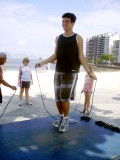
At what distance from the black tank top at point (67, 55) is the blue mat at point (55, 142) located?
1181 mm

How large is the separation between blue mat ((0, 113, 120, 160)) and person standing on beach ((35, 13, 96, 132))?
0.39 meters

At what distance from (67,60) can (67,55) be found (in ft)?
0.30

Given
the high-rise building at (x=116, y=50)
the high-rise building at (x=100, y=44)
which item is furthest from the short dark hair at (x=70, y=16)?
the high-rise building at (x=100, y=44)

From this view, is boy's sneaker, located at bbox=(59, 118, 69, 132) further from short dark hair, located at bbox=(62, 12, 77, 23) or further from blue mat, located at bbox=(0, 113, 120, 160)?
short dark hair, located at bbox=(62, 12, 77, 23)

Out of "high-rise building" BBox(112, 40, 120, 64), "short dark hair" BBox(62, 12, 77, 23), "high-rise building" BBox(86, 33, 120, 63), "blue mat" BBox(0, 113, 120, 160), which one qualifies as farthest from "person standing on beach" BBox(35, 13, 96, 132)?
"high-rise building" BBox(86, 33, 120, 63)

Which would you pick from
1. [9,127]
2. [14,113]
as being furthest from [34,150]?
[14,113]

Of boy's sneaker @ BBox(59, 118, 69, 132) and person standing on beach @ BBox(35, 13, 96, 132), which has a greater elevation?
person standing on beach @ BBox(35, 13, 96, 132)

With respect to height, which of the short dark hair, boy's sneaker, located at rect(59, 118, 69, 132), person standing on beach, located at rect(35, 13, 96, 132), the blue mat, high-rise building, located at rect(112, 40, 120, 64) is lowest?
the blue mat

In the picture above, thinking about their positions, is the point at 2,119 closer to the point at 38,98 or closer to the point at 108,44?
the point at 38,98

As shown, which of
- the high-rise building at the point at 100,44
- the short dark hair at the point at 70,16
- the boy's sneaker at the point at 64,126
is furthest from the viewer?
the high-rise building at the point at 100,44

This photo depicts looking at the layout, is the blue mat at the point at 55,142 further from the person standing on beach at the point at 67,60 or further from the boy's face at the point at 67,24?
the boy's face at the point at 67,24

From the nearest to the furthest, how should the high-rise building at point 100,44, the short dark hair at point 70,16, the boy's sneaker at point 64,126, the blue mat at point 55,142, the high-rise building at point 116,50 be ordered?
the blue mat at point 55,142, the short dark hair at point 70,16, the boy's sneaker at point 64,126, the high-rise building at point 116,50, the high-rise building at point 100,44

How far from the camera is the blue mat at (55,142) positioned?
11.6 ft

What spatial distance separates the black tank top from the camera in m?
4.26
